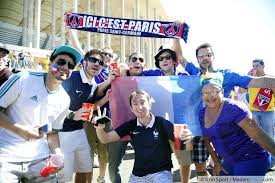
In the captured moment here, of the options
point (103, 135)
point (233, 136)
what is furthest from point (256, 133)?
point (103, 135)

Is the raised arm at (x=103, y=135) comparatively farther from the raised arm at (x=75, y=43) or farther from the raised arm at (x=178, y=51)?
the raised arm at (x=75, y=43)

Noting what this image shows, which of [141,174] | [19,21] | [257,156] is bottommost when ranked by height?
[141,174]

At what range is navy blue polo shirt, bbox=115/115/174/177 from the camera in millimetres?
3775

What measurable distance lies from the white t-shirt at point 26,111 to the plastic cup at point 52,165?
238mm

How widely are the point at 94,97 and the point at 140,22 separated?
2051 millimetres

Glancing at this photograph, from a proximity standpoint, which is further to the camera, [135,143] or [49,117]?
[135,143]

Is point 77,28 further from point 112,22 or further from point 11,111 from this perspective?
point 11,111

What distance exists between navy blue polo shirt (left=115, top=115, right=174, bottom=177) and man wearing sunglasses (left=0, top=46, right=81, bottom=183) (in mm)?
1020

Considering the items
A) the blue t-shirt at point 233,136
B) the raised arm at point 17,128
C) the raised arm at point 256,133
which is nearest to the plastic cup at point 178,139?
the blue t-shirt at point 233,136

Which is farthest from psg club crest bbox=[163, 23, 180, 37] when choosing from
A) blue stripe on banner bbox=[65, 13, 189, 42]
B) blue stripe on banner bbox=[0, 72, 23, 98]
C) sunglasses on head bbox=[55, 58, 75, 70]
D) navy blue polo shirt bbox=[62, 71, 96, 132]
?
blue stripe on banner bbox=[0, 72, 23, 98]

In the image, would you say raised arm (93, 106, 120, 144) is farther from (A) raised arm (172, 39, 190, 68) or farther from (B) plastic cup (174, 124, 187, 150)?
(A) raised arm (172, 39, 190, 68)

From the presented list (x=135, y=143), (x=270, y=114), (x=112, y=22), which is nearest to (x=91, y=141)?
(x=135, y=143)

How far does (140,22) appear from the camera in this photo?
6.13 metres

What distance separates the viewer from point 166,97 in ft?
16.1
